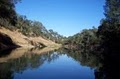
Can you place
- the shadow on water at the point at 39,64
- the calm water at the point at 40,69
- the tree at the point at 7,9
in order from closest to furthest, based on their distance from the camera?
the calm water at the point at 40,69 → the shadow on water at the point at 39,64 → the tree at the point at 7,9

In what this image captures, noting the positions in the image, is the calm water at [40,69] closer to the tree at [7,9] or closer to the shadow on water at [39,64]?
the shadow on water at [39,64]

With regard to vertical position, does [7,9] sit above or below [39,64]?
above

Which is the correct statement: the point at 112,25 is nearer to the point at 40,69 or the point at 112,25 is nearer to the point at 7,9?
the point at 7,9

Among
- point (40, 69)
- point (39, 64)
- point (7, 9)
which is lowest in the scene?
point (40, 69)

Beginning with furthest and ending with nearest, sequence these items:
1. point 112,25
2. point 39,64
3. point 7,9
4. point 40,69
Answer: point 112,25, point 7,9, point 39,64, point 40,69

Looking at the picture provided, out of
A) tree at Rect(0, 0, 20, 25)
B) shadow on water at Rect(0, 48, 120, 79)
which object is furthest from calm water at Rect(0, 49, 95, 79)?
tree at Rect(0, 0, 20, 25)

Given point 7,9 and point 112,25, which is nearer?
point 7,9

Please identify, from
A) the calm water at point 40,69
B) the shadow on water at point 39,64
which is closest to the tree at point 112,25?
the shadow on water at point 39,64

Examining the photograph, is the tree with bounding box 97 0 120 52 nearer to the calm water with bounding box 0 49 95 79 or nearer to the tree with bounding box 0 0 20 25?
the calm water with bounding box 0 49 95 79

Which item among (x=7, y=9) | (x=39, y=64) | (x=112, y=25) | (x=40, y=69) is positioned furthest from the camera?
(x=112, y=25)

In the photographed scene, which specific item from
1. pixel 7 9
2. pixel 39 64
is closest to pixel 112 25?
pixel 7 9

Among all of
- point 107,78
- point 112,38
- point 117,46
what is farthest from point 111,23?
point 107,78

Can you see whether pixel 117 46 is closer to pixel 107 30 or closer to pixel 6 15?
pixel 107 30

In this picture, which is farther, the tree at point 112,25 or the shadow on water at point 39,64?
the tree at point 112,25
